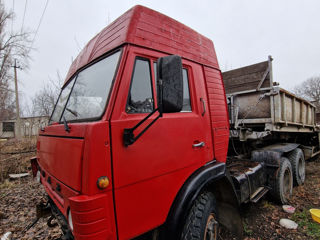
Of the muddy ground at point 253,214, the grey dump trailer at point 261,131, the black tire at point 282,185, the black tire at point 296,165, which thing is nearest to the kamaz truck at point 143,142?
the grey dump trailer at point 261,131

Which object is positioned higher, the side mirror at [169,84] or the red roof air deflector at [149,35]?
the red roof air deflector at [149,35]

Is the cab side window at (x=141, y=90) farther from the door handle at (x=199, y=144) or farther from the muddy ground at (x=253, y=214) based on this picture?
the muddy ground at (x=253, y=214)

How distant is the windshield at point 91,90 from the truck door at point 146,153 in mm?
160

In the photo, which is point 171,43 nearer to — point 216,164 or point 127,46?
point 127,46

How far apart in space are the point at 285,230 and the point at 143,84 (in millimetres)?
3183

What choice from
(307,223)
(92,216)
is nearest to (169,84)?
(92,216)

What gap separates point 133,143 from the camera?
4.34 feet

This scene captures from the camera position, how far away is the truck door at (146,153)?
4.17 ft

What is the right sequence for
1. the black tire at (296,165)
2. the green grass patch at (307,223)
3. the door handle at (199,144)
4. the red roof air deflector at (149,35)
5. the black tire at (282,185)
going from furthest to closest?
the black tire at (296,165), the black tire at (282,185), the green grass patch at (307,223), the door handle at (199,144), the red roof air deflector at (149,35)

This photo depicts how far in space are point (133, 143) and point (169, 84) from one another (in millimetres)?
508

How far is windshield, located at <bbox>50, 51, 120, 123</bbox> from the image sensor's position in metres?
1.46

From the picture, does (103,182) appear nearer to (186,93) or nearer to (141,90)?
(141,90)

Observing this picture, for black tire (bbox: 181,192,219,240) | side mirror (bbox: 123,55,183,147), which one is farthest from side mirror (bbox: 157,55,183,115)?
black tire (bbox: 181,192,219,240)

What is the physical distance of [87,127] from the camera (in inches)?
46.0
